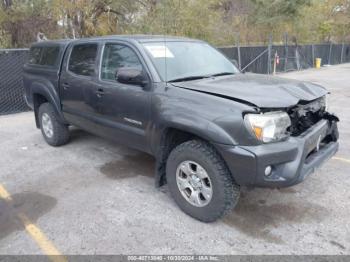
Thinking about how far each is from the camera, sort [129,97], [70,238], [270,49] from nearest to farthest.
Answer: [70,238] → [129,97] → [270,49]

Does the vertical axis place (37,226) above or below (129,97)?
below

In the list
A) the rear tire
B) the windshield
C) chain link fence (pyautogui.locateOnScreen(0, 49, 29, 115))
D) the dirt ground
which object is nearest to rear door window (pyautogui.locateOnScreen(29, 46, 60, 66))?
the rear tire

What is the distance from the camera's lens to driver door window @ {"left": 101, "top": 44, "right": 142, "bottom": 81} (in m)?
3.82

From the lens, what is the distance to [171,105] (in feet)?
10.8

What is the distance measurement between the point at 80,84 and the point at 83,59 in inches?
14.4

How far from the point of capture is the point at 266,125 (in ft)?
9.21

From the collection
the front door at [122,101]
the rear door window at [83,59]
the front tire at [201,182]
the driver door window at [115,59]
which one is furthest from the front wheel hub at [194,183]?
the rear door window at [83,59]

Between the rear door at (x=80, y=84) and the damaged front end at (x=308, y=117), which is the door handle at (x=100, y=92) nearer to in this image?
the rear door at (x=80, y=84)

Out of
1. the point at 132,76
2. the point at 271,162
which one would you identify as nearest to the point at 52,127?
the point at 132,76

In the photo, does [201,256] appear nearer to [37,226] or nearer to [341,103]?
[37,226]

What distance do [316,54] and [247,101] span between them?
23.2 m

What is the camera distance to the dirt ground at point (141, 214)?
2.93m

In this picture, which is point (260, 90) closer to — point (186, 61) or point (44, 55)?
point (186, 61)

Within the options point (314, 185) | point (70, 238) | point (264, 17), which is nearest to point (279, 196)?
point (314, 185)
